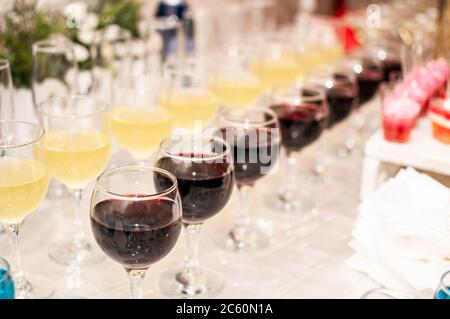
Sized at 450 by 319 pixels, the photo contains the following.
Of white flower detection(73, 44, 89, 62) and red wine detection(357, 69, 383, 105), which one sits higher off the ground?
white flower detection(73, 44, 89, 62)

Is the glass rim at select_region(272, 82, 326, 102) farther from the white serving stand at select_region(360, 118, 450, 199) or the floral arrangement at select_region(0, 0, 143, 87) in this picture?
the floral arrangement at select_region(0, 0, 143, 87)

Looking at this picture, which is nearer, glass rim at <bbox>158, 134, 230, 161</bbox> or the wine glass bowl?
glass rim at <bbox>158, 134, 230, 161</bbox>

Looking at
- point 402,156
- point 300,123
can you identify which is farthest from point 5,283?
point 402,156

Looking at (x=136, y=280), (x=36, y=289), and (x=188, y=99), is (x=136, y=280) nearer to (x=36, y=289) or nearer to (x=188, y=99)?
(x=36, y=289)

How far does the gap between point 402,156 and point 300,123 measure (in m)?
0.23

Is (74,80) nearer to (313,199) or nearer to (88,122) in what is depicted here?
(88,122)

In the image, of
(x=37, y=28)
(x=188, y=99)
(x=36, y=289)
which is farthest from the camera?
(x=37, y=28)

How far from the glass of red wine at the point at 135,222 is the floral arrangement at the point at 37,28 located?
801 mm

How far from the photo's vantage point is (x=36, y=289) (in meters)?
1.05

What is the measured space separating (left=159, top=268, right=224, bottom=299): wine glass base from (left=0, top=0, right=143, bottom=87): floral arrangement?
0.74 metres

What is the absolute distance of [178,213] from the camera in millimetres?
887

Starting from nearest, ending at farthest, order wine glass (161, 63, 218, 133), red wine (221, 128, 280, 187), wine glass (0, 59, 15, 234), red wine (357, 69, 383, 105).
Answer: red wine (221, 128, 280, 187) < wine glass (0, 59, 15, 234) < wine glass (161, 63, 218, 133) < red wine (357, 69, 383, 105)

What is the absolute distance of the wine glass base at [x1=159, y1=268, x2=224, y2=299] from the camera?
1.08 metres

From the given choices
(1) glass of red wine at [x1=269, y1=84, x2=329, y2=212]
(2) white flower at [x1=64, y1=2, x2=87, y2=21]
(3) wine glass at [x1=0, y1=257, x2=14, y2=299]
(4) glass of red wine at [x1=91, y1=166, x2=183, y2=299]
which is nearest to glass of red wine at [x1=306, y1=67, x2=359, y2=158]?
(1) glass of red wine at [x1=269, y1=84, x2=329, y2=212]
